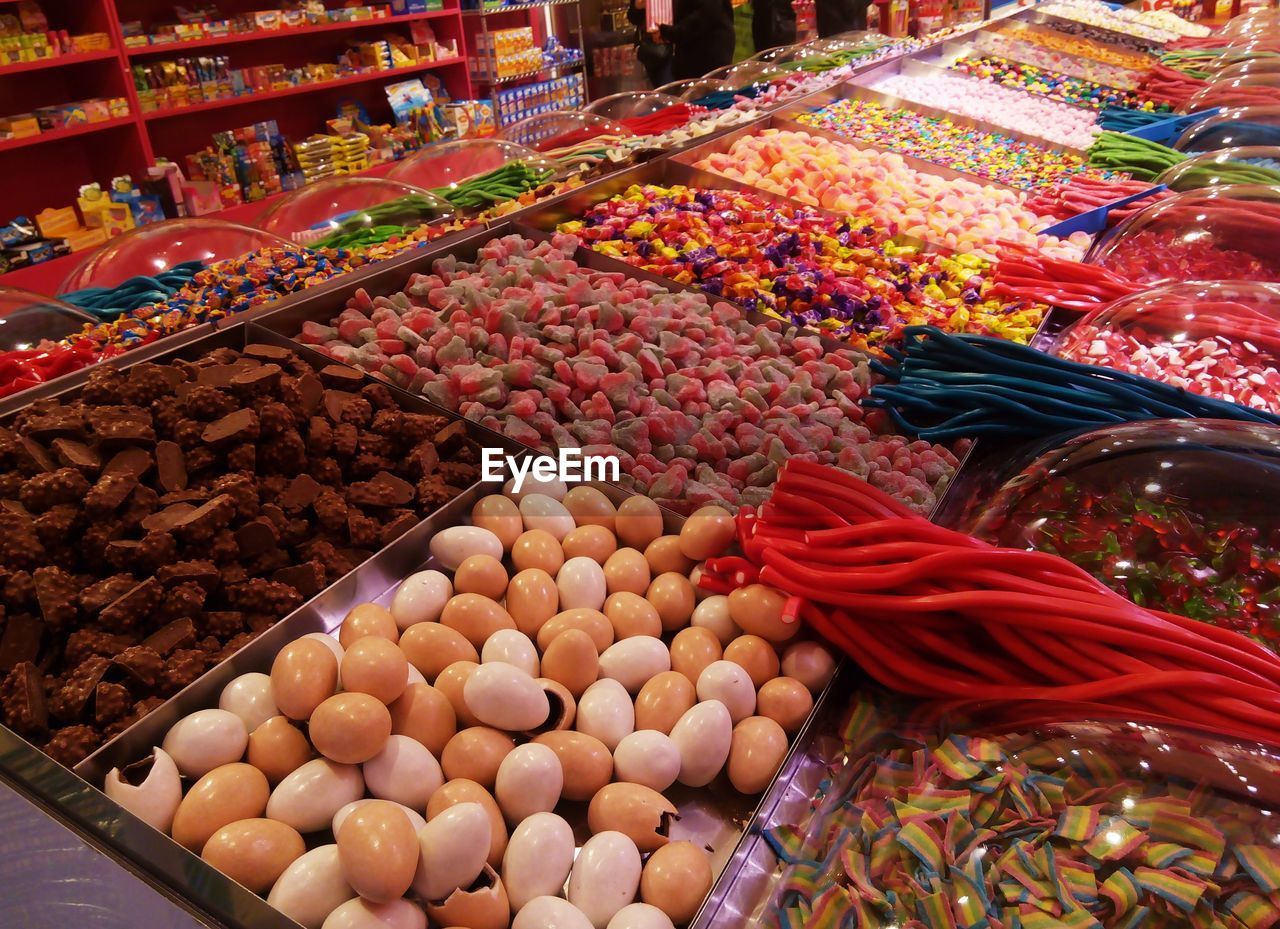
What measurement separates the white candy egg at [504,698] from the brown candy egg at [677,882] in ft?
0.61

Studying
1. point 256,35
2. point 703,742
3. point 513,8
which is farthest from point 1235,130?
point 513,8

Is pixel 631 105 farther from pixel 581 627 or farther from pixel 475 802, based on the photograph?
pixel 475 802

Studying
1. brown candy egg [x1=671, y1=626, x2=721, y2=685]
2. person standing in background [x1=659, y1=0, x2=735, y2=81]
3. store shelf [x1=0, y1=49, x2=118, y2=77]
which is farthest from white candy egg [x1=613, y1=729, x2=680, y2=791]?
person standing in background [x1=659, y1=0, x2=735, y2=81]

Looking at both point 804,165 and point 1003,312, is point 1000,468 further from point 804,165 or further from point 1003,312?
point 804,165

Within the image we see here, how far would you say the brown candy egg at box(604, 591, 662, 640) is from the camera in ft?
3.58

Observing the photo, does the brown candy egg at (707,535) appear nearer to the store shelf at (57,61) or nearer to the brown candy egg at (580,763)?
the brown candy egg at (580,763)

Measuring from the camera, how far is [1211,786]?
774 mm

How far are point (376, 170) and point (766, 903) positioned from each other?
2842 mm

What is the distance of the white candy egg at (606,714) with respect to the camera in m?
0.95

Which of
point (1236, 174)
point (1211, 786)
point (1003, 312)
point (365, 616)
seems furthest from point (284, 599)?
point (1236, 174)

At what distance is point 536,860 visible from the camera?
0.81 m

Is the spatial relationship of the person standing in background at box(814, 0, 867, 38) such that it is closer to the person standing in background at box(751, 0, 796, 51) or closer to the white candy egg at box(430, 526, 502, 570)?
the person standing in background at box(751, 0, 796, 51)

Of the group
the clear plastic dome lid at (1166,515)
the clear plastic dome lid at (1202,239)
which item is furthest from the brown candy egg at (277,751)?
the clear plastic dome lid at (1202,239)

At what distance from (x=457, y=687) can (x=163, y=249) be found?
1828 millimetres
